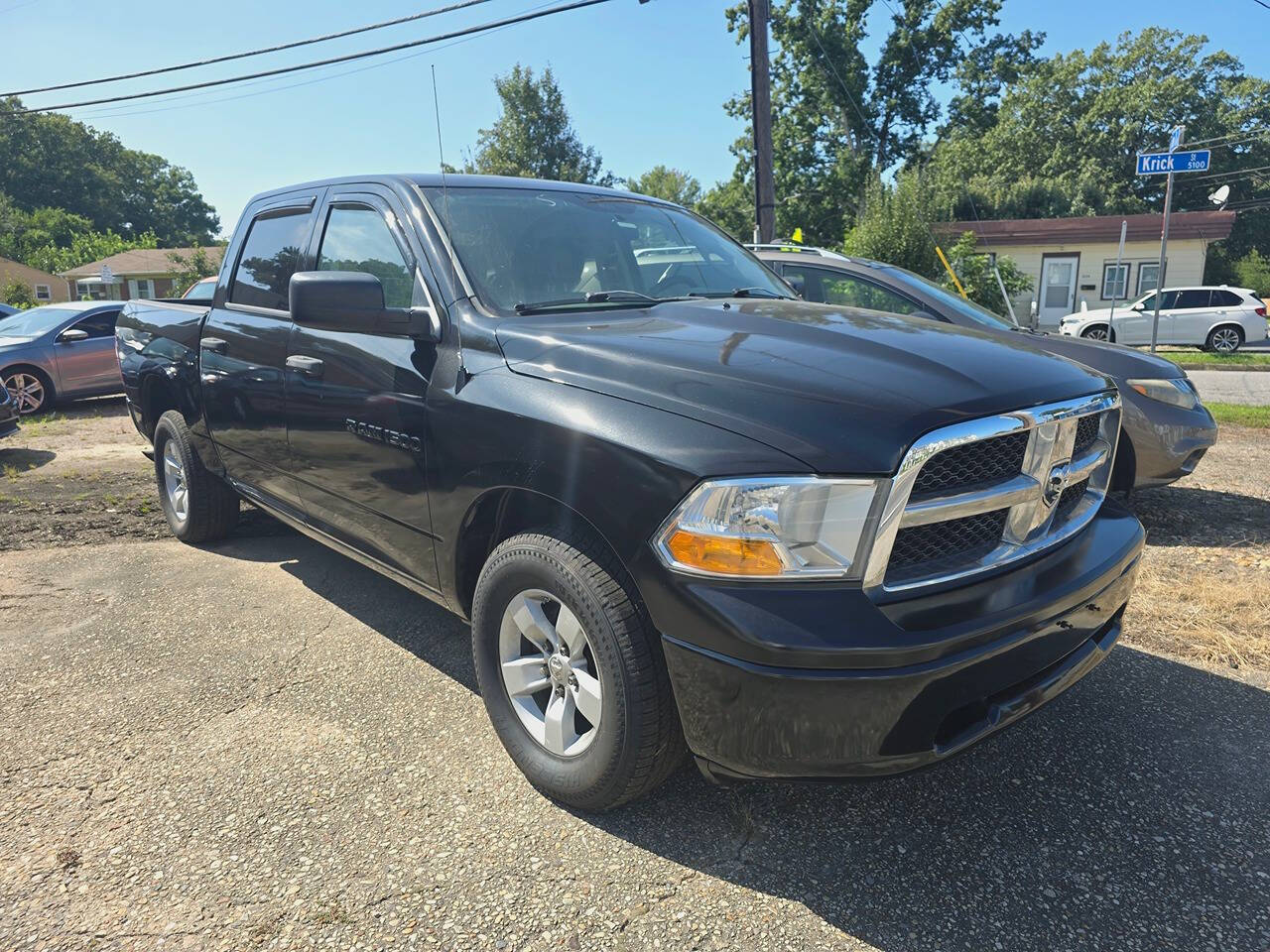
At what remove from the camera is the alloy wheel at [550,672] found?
7.92ft

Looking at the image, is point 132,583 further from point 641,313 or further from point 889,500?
point 889,500

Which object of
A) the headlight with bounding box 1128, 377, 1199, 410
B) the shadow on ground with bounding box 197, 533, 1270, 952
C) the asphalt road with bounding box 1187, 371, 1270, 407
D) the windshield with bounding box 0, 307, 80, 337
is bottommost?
the asphalt road with bounding box 1187, 371, 1270, 407

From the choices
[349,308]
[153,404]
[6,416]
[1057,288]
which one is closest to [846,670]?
[349,308]

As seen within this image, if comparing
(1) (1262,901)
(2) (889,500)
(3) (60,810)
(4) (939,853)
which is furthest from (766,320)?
(3) (60,810)

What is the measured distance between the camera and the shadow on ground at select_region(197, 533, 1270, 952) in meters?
2.11

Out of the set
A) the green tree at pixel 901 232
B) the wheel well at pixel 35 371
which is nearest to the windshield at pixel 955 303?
the green tree at pixel 901 232

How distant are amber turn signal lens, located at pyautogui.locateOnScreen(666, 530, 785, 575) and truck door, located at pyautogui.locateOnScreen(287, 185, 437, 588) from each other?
1.19 m

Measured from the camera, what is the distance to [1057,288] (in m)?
27.8

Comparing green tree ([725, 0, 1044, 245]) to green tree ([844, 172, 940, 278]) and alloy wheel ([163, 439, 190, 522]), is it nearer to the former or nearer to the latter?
green tree ([844, 172, 940, 278])

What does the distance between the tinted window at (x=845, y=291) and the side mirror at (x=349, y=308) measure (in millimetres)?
3515

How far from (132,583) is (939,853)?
4.20m

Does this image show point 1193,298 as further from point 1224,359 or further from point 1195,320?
point 1224,359

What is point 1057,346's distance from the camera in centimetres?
526

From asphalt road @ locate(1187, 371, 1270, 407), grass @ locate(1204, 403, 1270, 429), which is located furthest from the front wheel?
grass @ locate(1204, 403, 1270, 429)
